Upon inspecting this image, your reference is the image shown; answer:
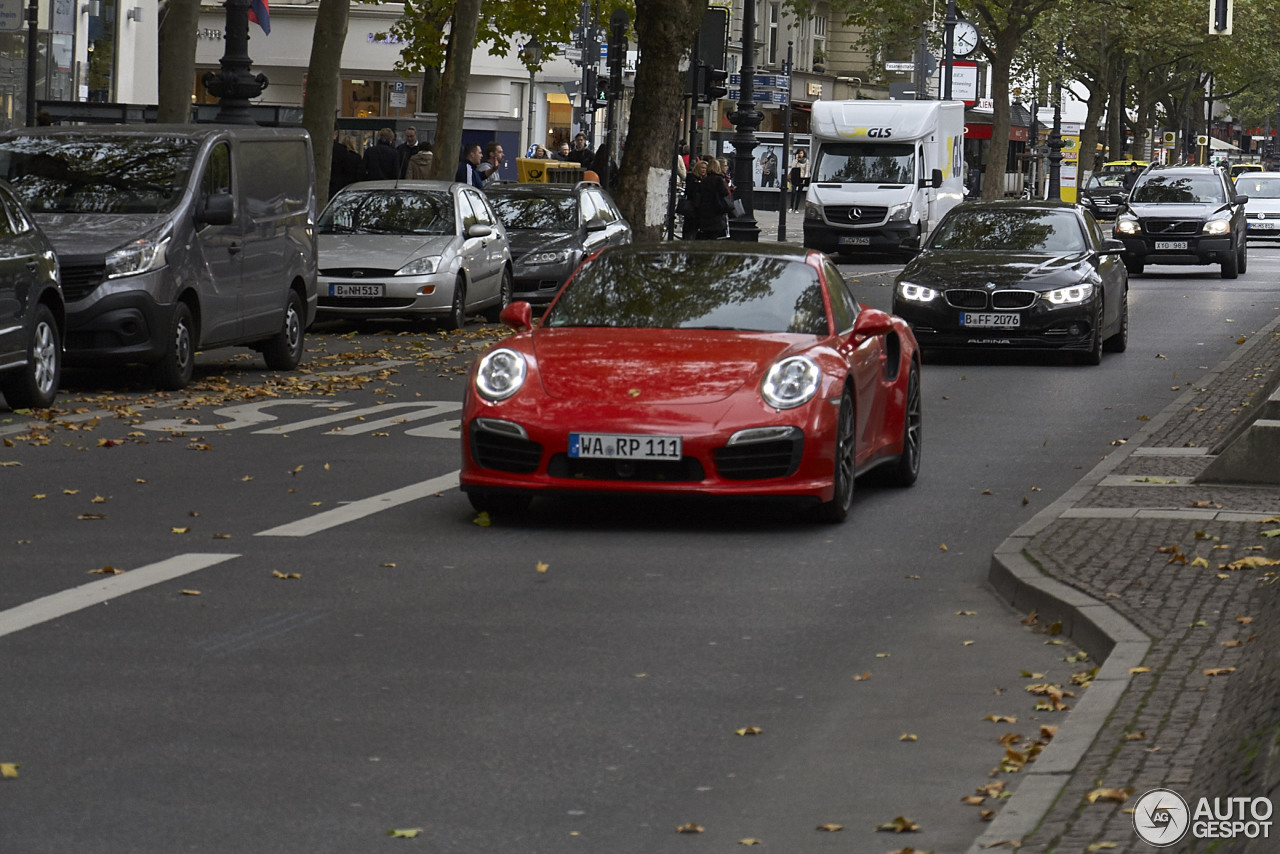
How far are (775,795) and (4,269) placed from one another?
9.95 metres

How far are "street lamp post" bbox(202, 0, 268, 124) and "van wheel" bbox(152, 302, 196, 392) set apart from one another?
20.3ft

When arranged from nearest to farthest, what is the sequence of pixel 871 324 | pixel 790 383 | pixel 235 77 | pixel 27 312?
1. pixel 790 383
2. pixel 871 324
3. pixel 27 312
4. pixel 235 77

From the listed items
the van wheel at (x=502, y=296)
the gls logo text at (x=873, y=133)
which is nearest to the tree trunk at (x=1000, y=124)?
the gls logo text at (x=873, y=133)

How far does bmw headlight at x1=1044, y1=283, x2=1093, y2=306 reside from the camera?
20406 mm

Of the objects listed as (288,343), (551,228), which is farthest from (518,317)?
(551,228)

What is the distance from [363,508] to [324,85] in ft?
57.0

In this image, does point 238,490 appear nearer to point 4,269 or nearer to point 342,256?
point 4,269

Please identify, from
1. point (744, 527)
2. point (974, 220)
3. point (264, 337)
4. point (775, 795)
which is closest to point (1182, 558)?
point (744, 527)

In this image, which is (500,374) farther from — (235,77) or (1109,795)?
(235,77)

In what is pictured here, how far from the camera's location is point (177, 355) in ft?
54.7

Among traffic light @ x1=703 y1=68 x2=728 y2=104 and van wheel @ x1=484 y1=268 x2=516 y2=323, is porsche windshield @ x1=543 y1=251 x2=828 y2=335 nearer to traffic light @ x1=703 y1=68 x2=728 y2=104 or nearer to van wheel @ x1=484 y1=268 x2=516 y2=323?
van wheel @ x1=484 y1=268 x2=516 y2=323

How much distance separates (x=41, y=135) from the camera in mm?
17734

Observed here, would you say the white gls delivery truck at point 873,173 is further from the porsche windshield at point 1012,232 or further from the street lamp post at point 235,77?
the street lamp post at point 235,77

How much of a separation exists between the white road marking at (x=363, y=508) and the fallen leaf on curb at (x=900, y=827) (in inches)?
190
